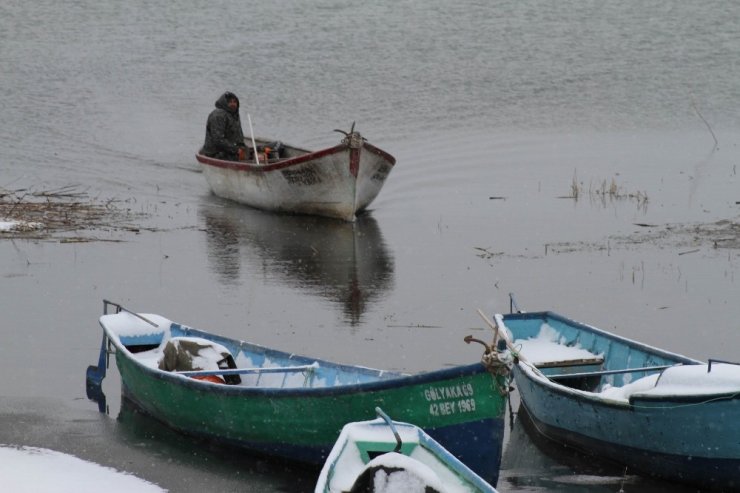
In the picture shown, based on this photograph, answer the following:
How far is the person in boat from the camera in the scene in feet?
71.6

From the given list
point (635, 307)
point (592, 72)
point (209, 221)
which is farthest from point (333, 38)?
point (635, 307)

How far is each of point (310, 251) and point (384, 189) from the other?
17.1ft

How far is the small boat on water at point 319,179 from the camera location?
64.8 ft

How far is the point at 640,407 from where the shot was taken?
30.6 ft

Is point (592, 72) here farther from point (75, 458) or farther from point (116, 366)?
point (75, 458)

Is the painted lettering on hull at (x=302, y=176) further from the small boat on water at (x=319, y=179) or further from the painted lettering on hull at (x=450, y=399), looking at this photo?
the painted lettering on hull at (x=450, y=399)

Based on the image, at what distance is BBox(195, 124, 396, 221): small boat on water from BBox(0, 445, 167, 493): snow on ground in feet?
34.1

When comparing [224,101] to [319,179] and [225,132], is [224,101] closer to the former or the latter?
[225,132]

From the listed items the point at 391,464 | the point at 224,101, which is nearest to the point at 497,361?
the point at 391,464

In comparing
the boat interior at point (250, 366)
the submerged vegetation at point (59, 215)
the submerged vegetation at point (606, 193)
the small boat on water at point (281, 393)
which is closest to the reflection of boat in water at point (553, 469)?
the small boat on water at point (281, 393)

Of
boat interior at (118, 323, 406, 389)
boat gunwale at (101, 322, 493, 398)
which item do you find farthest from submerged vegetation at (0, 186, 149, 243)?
boat gunwale at (101, 322, 493, 398)

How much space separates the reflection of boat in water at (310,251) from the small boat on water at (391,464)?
575 cm

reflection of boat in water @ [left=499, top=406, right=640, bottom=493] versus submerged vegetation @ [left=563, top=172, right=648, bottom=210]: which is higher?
submerged vegetation @ [left=563, top=172, right=648, bottom=210]

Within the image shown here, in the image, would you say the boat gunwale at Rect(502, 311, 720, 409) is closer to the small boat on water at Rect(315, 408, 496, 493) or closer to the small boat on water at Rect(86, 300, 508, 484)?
the small boat on water at Rect(86, 300, 508, 484)
